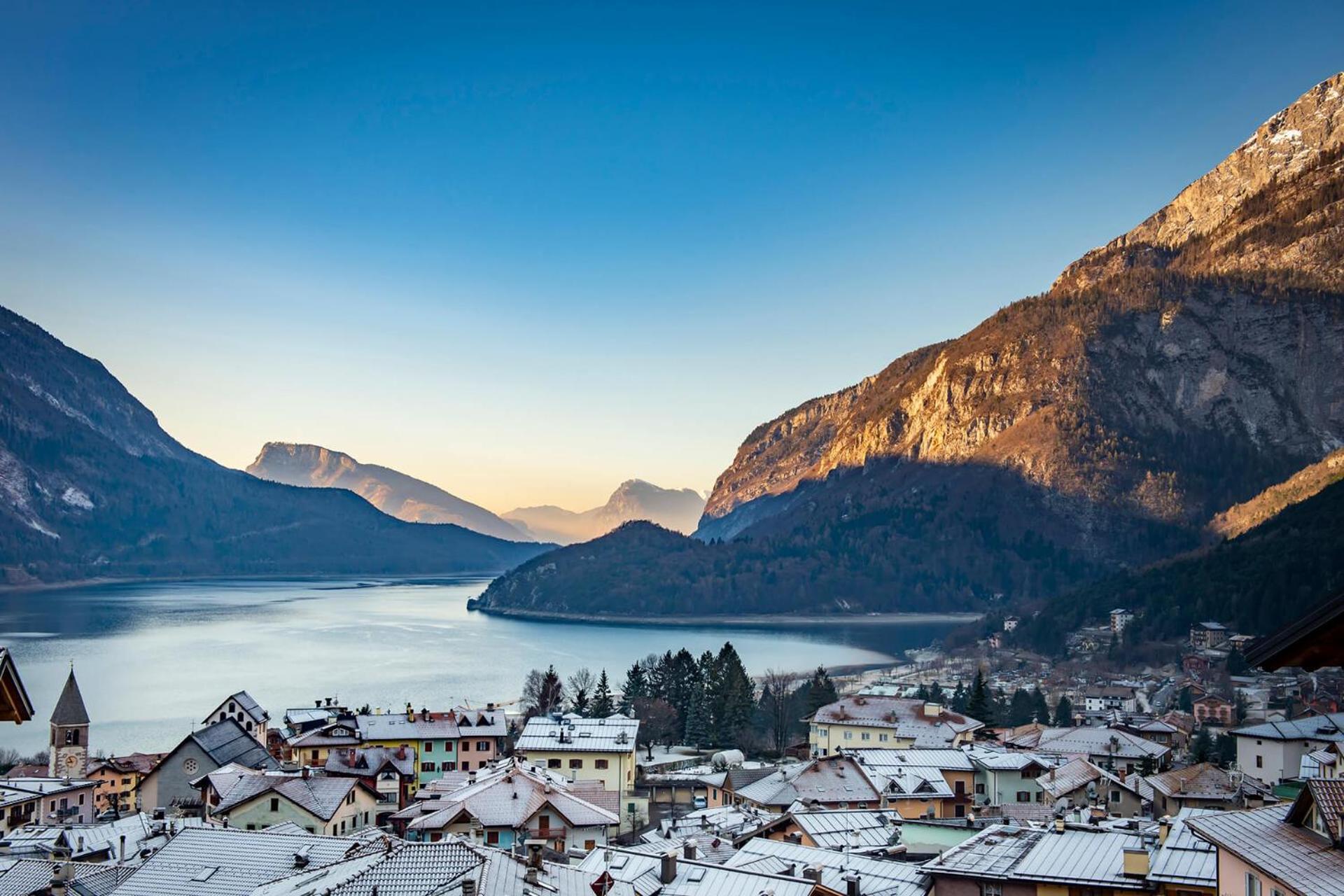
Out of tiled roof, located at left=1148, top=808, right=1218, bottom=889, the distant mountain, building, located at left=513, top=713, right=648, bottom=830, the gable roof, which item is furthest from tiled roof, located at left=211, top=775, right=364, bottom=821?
the distant mountain

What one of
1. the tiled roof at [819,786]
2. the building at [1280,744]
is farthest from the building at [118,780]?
the building at [1280,744]

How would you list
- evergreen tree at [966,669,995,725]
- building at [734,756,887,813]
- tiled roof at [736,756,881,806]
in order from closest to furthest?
building at [734,756,887,813], tiled roof at [736,756,881,806], evergreen tree at [966,669,995,725]

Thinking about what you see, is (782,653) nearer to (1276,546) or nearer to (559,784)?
(1276,546)

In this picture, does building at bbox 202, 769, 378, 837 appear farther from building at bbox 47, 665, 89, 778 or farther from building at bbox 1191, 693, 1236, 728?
building at bbox 1191, 693, 1236, 728

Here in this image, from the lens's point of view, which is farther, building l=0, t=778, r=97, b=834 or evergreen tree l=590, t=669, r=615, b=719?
evergreen tree l=590, t=669, r=615, b=719

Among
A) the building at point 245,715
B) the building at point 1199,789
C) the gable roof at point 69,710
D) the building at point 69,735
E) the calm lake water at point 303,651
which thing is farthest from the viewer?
the calm lake water at point 303,651

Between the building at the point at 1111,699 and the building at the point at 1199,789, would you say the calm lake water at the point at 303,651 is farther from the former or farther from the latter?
the building at the point at 1199,789

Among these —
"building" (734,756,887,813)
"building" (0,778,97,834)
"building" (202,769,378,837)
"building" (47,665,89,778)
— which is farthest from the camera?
"building" (47,665,89,778)
